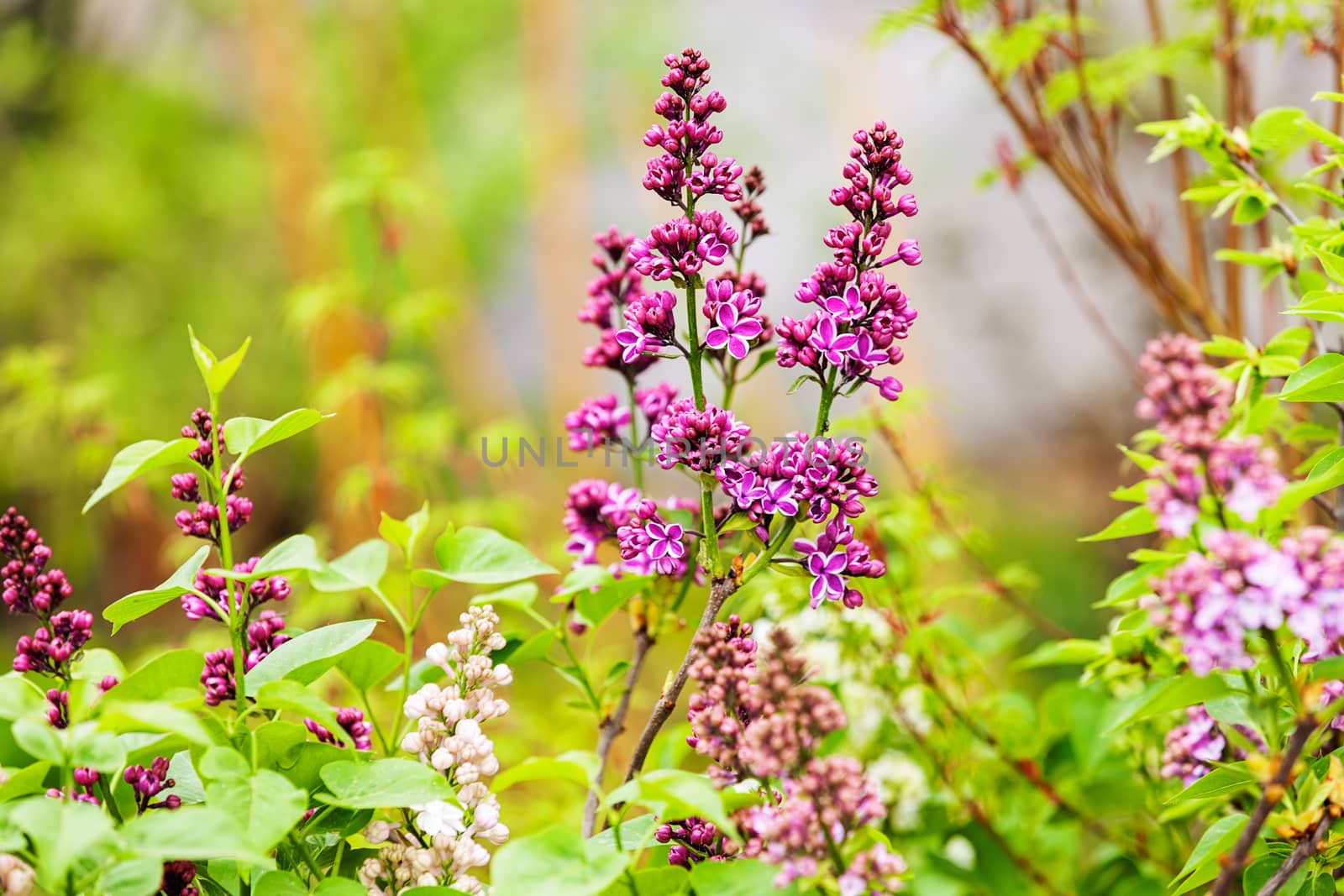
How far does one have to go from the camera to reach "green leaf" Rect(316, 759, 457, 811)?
15.1 inches

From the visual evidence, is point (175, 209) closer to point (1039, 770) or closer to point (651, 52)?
point (651, 52)

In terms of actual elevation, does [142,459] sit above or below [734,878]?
above

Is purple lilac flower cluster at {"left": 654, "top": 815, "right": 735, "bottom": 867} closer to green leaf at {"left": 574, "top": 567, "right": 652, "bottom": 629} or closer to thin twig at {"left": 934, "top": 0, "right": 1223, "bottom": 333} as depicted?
green leaf at {"left": 574, "top": 567, "right": 652, "bottom": 629}

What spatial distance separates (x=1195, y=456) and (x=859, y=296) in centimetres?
15

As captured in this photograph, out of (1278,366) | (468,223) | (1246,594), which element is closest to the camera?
(1246,594)

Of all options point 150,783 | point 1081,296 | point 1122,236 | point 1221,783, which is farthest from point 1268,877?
point 1081,296

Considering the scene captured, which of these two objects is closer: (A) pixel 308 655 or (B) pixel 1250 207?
(A) pixel 308 655

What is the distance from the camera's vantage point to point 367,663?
505 millimetres

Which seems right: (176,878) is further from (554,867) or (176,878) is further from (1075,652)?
(1075,652)

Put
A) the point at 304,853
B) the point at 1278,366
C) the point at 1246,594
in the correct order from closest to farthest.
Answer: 1. the point at 1246,594
2. the point at 304,853
3. the point at 1278,366

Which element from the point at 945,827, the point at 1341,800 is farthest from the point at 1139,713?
the point at 945,827

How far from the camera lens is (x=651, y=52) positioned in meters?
3.24

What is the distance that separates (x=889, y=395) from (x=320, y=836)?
32cm

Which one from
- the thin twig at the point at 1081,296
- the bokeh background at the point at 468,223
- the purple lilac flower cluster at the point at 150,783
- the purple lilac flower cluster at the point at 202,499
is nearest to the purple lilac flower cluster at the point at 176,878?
the purple lilac flower cluster at the point at 150,783
